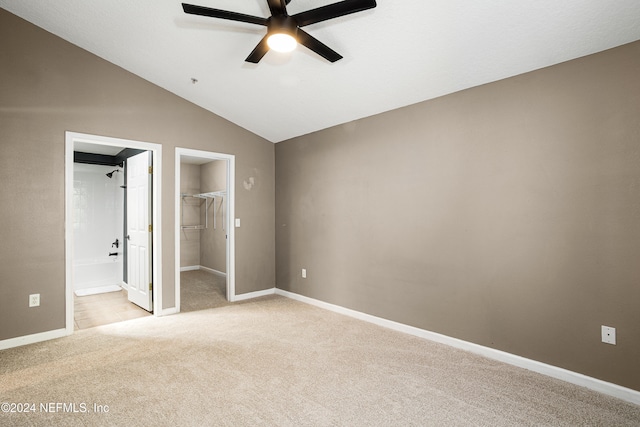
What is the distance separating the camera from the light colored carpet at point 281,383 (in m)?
2.02

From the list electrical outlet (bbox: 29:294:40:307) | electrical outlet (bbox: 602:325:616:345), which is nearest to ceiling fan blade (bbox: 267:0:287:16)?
electrical outlet (bbox: 602:325:616:345)

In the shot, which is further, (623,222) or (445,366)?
(445,366)

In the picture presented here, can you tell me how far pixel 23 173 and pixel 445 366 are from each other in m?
4.34

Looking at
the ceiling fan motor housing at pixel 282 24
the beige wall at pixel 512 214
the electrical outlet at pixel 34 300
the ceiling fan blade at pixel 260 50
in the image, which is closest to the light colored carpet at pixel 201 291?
the electrical outlet at pixel 34 300

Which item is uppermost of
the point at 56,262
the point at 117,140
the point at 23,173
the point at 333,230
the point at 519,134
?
the point at 117,140

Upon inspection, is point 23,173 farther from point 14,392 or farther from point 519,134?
point 519,134

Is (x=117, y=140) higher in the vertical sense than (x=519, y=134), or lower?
higher

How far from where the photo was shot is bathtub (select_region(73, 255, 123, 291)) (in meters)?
5.62

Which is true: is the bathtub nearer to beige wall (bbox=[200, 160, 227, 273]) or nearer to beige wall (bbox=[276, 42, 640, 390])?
beige wall (bbox=[200, 160, 227, 273])

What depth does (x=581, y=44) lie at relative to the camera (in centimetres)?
227

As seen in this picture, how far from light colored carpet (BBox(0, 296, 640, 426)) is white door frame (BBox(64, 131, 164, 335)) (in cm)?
48

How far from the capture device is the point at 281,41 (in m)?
2.15

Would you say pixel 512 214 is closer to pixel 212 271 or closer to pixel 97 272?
pixel 212 271

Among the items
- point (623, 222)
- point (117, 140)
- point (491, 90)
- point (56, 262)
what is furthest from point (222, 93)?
point (623, 222)
